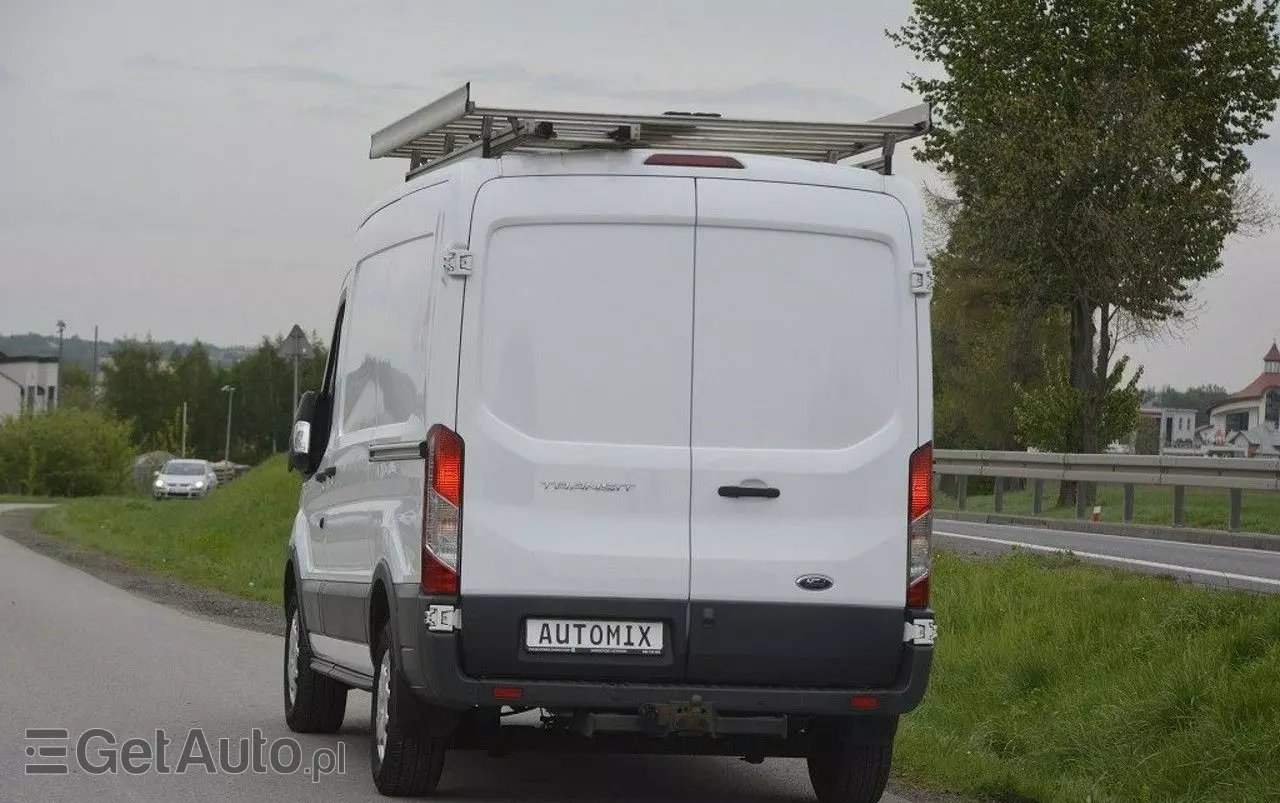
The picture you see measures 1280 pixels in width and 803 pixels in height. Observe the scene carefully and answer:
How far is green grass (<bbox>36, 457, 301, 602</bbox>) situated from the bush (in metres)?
37.9

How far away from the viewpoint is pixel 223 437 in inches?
7052

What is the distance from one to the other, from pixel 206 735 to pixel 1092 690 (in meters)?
4.73

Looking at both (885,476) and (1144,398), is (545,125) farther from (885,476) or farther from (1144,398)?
(1144,398)

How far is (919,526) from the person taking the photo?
24.9 feet

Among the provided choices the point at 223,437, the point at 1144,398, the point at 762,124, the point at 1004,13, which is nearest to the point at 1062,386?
the point at 1144,398

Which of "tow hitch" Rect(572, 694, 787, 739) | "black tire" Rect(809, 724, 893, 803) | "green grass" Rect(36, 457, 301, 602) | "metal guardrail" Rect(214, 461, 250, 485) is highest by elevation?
"tow hitch" Rect(572, 694, 787, 739)

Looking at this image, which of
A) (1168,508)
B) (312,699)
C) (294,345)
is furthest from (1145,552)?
(294,345)

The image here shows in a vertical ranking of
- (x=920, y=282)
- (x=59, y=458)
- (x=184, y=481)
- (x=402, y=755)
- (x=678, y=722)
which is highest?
(x=920, y=282)

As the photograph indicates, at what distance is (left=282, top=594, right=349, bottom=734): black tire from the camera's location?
1004 centimetres

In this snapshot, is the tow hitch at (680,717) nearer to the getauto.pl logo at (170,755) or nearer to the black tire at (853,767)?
the black tire at (853,767)

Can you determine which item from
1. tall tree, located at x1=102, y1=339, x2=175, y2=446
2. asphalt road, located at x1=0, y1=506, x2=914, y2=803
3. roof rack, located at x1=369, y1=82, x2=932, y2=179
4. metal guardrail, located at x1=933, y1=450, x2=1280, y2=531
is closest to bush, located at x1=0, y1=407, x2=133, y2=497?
metal guardrail, located at x1=933, y1=450, x2=1280, y2=531

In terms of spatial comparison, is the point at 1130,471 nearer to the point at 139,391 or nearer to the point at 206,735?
the point at 206,735

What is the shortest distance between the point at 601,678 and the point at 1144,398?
34146 mm

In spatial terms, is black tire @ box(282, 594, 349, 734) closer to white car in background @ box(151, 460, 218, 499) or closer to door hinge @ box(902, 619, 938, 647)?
door hinge @ box(902, 619, 938, 647)
